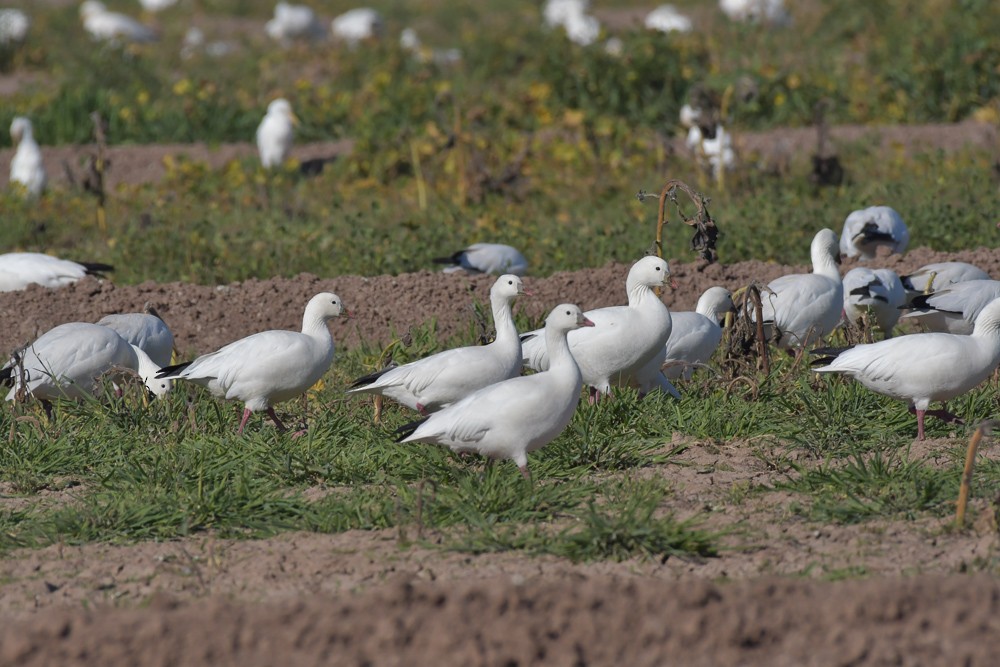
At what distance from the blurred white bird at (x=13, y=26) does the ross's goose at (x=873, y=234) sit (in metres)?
16.7

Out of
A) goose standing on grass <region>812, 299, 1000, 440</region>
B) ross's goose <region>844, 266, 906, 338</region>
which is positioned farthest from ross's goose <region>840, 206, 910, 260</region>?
goose standing on grass <region>812, 299, 1000, 440</region>

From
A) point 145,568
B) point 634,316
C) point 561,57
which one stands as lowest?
point 145,568

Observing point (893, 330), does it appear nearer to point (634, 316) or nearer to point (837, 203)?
point (634, 316)

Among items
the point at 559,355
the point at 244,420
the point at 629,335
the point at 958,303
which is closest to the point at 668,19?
the point at 958,303

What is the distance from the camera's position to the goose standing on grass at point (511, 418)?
5441 millimetres

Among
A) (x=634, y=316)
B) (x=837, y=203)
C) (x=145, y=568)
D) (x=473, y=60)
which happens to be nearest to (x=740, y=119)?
(x=837, y=203)

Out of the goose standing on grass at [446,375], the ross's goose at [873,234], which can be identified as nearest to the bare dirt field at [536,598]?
the goose standing on grass at [446,375]

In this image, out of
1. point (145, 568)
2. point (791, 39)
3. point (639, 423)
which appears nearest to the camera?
point (145, 568)

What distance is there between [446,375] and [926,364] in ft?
6.55

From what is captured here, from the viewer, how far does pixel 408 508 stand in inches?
210

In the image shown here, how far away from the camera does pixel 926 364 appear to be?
19.6 feet

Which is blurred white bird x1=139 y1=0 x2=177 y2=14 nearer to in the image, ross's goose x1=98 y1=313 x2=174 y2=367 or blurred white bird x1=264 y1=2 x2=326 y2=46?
blurred white bird x1=264 y1=2 x2=326 y2=46

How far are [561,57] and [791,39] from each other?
4611mm

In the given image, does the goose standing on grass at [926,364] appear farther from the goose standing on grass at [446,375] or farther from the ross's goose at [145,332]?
the ross's goose at [145,332]
